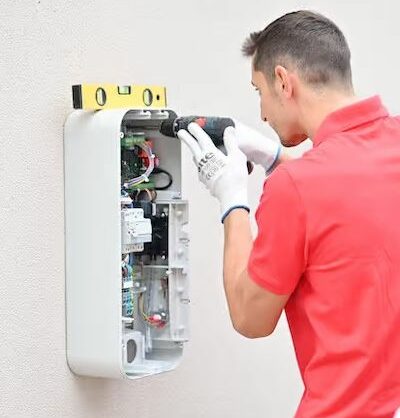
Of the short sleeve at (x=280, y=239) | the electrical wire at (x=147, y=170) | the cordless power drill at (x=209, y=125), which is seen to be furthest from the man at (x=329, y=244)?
the electrical wire at (x=147, y=170)

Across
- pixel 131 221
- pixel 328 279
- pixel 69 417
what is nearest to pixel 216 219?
pixel 131 221

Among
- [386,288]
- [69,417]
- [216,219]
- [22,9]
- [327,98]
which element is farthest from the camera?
[216,219]

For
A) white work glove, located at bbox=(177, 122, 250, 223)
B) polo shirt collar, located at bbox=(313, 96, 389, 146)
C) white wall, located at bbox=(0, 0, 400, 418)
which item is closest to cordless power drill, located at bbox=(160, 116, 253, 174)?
white work glove, located at bbox=(177, 122, 250, 223)

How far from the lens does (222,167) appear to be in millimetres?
1953

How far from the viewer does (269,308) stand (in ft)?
5.70

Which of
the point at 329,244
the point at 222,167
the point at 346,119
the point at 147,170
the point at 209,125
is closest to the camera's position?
the point at 329,244

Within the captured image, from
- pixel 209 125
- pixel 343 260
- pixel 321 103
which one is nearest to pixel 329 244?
pixel 343 260

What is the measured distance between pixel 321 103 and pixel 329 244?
29 cm

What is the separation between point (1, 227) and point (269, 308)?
55 cm

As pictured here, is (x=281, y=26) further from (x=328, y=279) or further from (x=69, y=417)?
(x=69, y=417)

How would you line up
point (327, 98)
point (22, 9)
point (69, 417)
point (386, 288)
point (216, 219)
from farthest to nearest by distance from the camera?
1. point (216, 219)
2. point (69, 417)
3. point (22, 9)
4. point (327, 98)
5. point (386, 288)

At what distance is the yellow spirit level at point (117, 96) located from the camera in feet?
6.61

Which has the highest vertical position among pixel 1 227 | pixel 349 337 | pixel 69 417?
pixel 1 227

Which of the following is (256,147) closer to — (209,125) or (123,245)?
(209,125)
